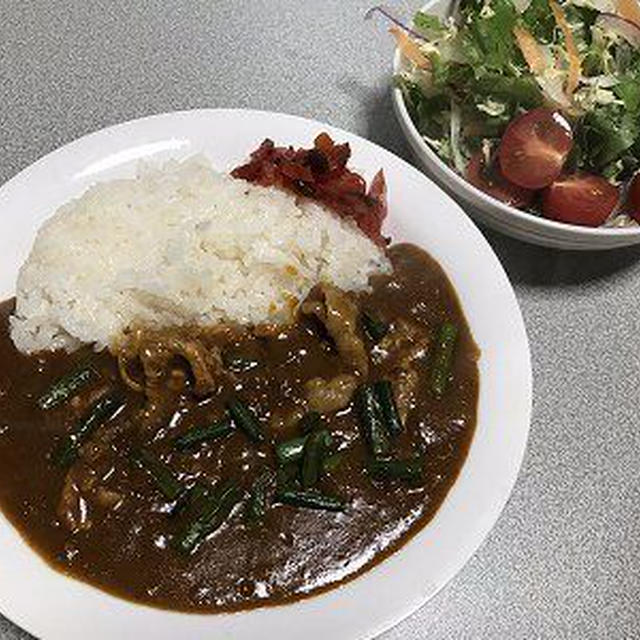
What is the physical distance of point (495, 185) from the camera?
281 centimetres

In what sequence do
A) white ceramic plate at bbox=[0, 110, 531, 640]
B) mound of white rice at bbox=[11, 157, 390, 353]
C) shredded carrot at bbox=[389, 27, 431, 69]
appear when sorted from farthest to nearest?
shredded carrot at bbox=[389, 27, 431, 69] < mound of white rice at bbox=[11, 157, 390, 353] < white ceramic plate at bbox=[0, 110, 531, 640]

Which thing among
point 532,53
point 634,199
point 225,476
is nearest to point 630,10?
point 532,53

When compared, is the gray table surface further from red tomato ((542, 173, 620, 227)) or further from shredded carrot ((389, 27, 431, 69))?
shredded carrot ((389, 27, 431, 69))

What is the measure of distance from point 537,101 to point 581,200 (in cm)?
36

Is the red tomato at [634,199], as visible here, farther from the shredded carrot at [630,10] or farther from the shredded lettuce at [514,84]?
the shredded carrot at [630,10]

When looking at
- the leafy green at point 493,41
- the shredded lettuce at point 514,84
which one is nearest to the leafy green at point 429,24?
the shredded lettuce at point 514,84

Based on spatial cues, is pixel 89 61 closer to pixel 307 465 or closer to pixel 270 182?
pixel 270 182

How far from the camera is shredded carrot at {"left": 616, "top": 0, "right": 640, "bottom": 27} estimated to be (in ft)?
9.54

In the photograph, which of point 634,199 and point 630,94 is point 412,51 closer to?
point 630,94

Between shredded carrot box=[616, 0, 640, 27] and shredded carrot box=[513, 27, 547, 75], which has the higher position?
shredded carrot box=[513, 27, 547, 75]

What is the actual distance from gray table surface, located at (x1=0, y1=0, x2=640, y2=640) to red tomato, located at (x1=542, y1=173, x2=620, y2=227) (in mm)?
225

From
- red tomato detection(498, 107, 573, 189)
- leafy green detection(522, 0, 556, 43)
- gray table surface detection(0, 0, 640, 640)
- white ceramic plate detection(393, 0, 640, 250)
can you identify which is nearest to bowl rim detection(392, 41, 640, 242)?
white ceramic plate detection(393, 0, 640, 250)

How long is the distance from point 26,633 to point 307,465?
2.54 ft

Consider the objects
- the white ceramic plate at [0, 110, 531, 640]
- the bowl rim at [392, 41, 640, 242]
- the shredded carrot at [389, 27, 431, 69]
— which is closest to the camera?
the white ceramic plate at [0, 110, 531, 640]
